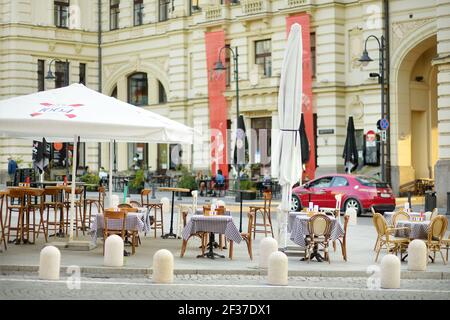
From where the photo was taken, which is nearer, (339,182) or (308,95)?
(339,182)

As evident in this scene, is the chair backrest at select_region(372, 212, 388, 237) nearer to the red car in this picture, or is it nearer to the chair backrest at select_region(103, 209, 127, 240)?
the chair backrest at select_region(103, 209, 127, 240)

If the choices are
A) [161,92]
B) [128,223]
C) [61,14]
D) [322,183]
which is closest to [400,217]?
[128,223]

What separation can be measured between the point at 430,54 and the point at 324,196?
1258 cm

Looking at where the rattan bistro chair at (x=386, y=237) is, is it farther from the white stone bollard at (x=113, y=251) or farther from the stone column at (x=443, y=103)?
the stone column at (x=443, y=103)

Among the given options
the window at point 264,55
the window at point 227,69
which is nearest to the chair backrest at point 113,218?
the window at point 264,55

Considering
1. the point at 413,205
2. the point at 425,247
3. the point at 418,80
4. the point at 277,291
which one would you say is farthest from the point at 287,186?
the point at 418,80

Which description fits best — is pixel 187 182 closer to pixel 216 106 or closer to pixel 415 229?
pixel 216 106

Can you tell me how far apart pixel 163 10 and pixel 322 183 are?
23.0 metres

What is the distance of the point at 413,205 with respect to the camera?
36.2 m

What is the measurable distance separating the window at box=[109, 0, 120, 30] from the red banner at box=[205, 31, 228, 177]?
924 cm

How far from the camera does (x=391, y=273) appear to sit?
1499 cm

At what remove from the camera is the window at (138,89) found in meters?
54.6

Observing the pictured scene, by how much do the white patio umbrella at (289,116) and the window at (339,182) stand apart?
42.0 ft

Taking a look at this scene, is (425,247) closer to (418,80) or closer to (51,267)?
(51,267)
